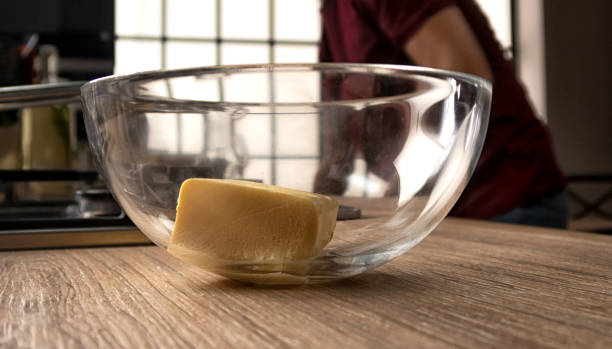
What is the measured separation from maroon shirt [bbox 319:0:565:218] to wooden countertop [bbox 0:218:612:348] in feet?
1.46

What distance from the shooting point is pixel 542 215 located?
30.1 inches

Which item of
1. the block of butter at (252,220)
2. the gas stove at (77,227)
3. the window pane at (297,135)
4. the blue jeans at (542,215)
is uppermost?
the window pane at (297,135)

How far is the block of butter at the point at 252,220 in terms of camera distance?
0.20 meters

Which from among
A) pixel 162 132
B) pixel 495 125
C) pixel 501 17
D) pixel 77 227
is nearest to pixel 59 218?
pixel 77 227

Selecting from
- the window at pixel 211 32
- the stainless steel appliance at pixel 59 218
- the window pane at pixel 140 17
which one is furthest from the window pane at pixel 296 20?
the stainless steel appliance at pixel 59 218

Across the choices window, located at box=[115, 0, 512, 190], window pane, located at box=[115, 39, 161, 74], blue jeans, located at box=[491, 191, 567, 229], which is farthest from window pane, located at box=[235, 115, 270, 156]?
window pane, located at box=[115, 39, 161, 74]

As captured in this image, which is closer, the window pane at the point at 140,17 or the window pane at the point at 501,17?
the window pane at the point at 140,17

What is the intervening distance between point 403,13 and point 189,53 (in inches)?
99.4

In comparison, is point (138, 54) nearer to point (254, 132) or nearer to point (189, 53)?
point (189, 53)

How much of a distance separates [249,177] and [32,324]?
0.31ft

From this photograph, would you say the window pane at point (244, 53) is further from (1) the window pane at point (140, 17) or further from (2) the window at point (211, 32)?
(1) the window pane at point (140, 17)

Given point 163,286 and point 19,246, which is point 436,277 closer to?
point 163,286

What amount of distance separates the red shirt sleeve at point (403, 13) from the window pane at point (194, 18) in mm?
2527

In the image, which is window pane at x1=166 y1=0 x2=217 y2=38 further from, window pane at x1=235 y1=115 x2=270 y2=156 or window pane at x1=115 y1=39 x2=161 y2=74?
window pane at x1=235 y1=115 x2=270 y2=156
